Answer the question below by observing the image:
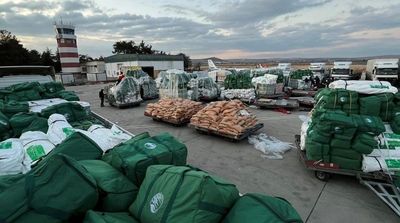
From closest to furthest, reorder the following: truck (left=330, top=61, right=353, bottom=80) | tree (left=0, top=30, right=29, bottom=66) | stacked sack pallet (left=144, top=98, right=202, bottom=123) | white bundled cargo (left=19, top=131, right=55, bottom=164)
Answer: white bundled cargo (left=19, top=131, right=55, bottom=164) < stacked sack pallet (left=144, top=98, right=202, bottom=123) < truck (left=330, top=61, right=353, bottom=80) < tree (left=0, top=30, right=29, bottom=66)

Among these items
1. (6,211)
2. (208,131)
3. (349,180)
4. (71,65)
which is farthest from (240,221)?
(71,65)

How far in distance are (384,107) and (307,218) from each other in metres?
3.23

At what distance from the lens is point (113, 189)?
2.63m

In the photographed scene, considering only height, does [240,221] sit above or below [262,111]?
above

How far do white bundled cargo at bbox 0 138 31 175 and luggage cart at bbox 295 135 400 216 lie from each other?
476 centimetres

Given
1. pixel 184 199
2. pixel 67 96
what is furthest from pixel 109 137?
pixel 67 96

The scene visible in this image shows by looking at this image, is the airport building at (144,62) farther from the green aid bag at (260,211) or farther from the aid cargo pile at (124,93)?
the green aid bag at (260,211)

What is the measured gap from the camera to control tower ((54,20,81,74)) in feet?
120

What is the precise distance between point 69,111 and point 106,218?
14.2ft

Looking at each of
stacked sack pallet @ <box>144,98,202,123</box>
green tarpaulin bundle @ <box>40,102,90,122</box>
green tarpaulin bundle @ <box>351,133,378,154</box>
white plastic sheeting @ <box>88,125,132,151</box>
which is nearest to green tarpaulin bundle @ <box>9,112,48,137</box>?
green tarpaulin bundle @ <box>40,102,90,122</box>

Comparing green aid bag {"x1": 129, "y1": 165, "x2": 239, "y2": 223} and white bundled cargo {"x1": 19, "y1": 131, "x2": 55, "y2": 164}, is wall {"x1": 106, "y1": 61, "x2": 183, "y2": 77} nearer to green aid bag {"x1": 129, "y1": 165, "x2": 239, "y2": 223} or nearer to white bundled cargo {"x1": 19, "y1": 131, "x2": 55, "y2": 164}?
white bundled cargo {"x1": 19, "y1": 131, "x2": 55, "y2": 164}

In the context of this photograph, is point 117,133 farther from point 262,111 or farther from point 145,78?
point 145,78

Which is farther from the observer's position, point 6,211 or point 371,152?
point 371,152

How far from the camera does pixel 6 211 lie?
2041 millimetres
